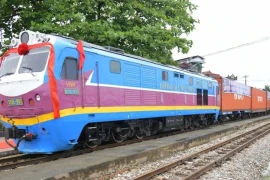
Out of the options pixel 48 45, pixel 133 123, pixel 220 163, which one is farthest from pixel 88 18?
pixel 220 163

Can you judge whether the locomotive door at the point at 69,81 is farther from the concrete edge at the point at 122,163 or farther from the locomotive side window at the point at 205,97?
the locomotive side window at the point at 205,97

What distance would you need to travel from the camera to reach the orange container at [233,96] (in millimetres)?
25047

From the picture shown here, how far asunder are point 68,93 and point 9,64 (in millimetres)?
2201

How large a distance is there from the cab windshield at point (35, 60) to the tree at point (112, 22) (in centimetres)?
521

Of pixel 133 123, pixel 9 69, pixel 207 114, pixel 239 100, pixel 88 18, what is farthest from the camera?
pixel 239 100

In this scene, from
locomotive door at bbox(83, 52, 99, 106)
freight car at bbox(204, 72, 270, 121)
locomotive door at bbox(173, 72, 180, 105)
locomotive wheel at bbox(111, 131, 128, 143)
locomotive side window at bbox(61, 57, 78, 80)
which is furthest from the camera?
freight car at bbox(204, 72, 270, 121)

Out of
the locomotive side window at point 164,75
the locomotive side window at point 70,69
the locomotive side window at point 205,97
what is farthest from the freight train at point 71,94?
the locomotive side window at point 205,97

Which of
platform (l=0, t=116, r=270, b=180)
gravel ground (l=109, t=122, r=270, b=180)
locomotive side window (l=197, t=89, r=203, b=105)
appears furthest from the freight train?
locomotive side window (l=197, t=89, r=203, b=105)

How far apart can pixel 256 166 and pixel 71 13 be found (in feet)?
32.5

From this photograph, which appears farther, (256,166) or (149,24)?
(149,24)

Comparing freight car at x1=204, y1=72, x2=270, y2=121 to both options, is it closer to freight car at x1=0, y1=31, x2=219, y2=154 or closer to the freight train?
the freight train

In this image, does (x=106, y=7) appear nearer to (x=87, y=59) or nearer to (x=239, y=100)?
(x=87, y=59)

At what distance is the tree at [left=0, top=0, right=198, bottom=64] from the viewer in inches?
563

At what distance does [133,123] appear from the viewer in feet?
39.8
